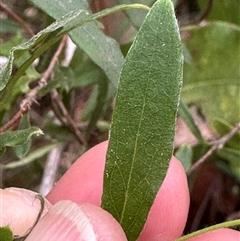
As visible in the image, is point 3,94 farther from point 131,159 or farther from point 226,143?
point 226,143

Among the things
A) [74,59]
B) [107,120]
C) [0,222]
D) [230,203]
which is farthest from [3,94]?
[230,203]

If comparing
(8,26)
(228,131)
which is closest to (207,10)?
(228,131)

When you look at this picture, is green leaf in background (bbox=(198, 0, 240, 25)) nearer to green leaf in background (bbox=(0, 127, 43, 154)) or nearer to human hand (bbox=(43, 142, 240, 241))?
human hand (bbox=(43, 142, 240, 241))

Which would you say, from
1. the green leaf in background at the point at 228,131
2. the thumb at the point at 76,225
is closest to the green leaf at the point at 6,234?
the thumb at the point at 76,225

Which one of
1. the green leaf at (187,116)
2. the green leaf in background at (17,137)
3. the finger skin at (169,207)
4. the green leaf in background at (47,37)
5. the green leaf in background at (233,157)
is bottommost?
the green leaf in background at (233,157)

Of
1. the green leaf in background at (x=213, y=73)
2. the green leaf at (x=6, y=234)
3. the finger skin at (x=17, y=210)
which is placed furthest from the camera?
the green leaf in background at (x=213, y=73)

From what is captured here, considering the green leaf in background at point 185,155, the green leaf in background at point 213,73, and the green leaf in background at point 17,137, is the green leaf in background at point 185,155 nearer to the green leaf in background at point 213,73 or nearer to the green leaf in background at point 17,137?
the green leaf in background at point 213,73
